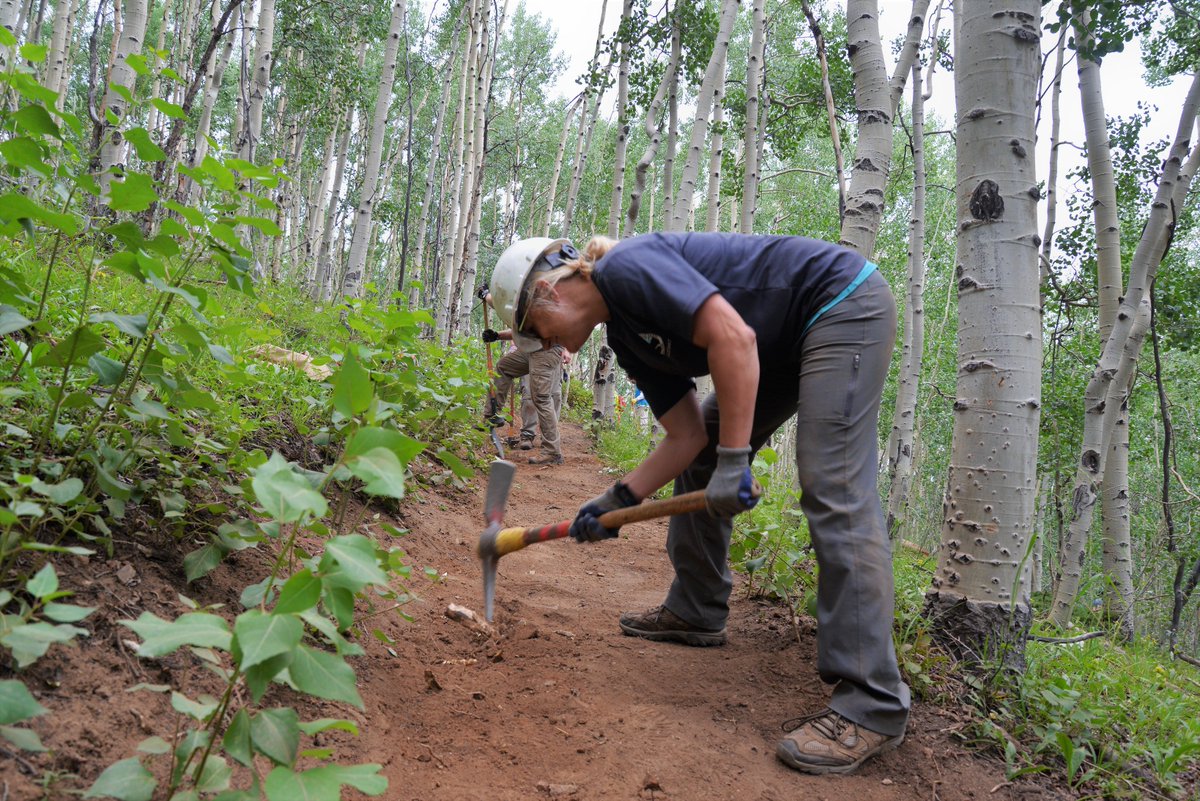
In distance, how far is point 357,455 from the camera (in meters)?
1.33

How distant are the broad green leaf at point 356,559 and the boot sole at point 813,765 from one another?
1.52 meters

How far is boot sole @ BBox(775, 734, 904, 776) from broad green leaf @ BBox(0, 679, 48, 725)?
6.17ft

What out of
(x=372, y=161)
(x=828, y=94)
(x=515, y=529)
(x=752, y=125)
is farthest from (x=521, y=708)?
(x=752, y=125)

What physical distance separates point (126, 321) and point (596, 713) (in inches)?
72.8

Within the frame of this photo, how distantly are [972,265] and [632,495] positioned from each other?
1.61 metres

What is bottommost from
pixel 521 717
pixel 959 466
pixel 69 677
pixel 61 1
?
pixel 521 717

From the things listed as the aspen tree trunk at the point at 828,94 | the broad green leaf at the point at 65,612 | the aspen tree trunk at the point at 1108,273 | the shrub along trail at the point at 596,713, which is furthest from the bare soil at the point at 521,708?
the aspen tree trunk at the point at 1108,273

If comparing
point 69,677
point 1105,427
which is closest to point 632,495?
point 69,677

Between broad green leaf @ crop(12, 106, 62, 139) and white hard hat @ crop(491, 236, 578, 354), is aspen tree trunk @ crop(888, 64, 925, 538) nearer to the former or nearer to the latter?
white hard hat @ crop(491, 236, 578, 354)

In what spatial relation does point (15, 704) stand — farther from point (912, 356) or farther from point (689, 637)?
point (912, 356)

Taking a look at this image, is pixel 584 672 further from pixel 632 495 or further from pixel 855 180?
pixel 855 180

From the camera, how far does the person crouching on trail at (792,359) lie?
218 centimetres

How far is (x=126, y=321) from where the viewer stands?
1.71 meters

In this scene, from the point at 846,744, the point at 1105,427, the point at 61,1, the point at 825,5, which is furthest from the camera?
the point at 825,5
